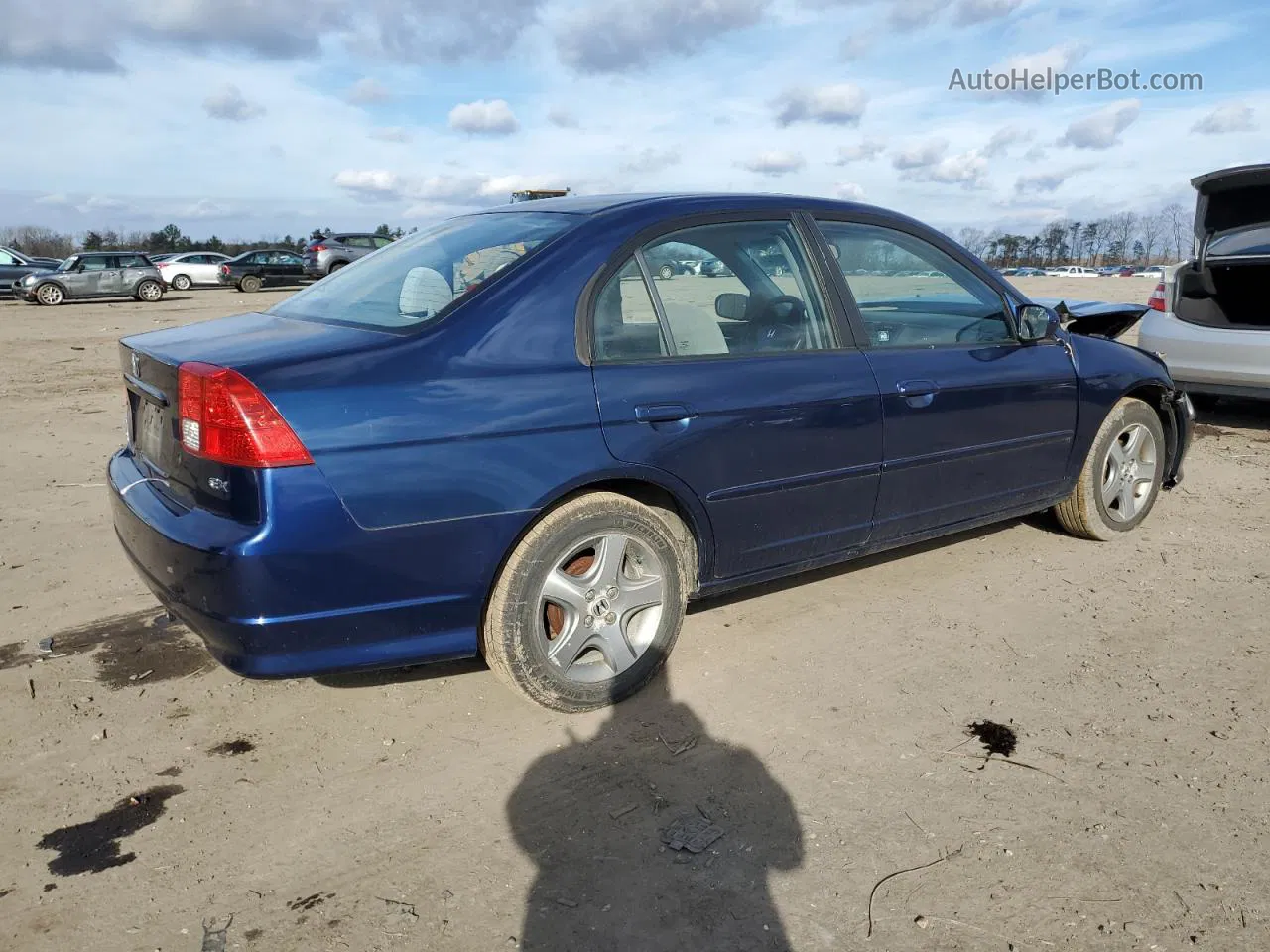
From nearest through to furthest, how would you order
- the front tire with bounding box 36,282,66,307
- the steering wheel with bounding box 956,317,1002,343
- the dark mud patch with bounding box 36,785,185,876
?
the dark mud patch with bounding box 36,785,185,876 < the steering wheel with bounding box 956,317,1002,343 < the front tire with bounding box 36,282,66,307

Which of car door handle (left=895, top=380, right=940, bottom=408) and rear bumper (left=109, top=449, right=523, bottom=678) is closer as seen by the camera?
rear bumper (left=109, top=449, right=523, bottom=678)

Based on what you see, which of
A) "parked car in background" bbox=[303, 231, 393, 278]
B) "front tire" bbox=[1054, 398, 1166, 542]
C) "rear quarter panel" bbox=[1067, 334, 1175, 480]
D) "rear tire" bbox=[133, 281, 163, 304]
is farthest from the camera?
"parked car in background" bbox=[303, 231, 393, 278]

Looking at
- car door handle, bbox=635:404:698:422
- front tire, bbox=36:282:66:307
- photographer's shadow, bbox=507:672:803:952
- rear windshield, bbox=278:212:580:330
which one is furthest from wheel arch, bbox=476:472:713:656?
front tire, bbox=36:282:66:307

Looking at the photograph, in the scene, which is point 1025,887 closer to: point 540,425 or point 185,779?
point 540,425

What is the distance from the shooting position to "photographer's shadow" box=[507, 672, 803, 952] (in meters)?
2.24

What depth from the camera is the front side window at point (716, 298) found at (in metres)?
3.23

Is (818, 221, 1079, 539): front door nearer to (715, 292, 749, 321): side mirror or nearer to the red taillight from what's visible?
(715, 292, 749, 321): side mirror

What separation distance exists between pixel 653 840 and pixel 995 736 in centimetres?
120

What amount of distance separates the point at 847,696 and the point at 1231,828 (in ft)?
3.76

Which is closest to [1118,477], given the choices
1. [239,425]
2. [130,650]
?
[239,425]

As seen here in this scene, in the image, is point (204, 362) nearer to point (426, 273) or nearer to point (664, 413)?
point (426, 273)

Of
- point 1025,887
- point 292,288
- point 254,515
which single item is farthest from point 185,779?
point 292,288

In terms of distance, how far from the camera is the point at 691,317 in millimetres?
3410

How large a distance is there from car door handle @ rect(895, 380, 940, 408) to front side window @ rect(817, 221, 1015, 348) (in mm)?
175
